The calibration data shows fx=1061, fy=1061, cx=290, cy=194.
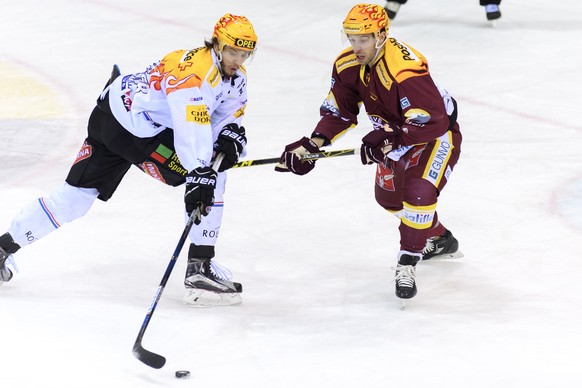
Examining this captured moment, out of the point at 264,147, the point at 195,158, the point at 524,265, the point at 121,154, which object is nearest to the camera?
the point at 195,158

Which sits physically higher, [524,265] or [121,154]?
[121,154]

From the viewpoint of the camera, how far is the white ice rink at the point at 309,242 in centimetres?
329

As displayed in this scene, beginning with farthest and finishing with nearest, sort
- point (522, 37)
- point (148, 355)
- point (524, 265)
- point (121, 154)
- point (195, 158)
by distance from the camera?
point (522, 37), point (524, 265), point (121, 154), point (195, 158), point (148, 355)

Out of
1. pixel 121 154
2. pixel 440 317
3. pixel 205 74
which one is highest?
pixel 205 74

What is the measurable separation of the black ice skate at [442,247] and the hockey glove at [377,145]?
588 millimetres

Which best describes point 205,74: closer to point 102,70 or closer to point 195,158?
point 195,158

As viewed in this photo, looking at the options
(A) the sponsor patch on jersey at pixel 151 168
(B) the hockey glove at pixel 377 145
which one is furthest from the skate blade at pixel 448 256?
(A) the sponsor patch on jersey at pixel 151 168

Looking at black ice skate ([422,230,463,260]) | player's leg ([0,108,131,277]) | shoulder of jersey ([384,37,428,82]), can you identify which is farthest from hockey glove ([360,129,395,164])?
player's leg ([0,108,131,277])

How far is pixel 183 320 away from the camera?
364 centimetres

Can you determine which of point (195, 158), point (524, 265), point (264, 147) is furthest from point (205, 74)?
point (264, 147)

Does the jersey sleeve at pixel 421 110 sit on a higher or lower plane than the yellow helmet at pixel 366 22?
lower

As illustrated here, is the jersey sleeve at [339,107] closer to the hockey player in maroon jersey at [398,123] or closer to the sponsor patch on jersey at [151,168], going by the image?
the hockey player in maroon jersey at [398,123]

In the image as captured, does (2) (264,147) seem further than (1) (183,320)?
Yes

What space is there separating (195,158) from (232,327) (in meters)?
0.59
